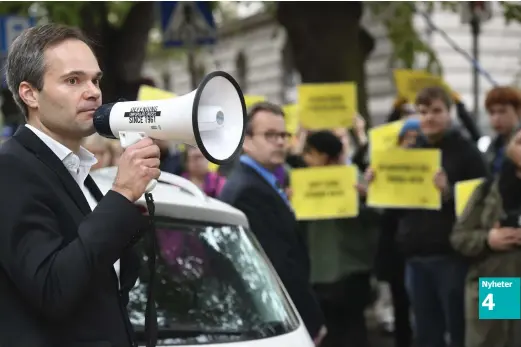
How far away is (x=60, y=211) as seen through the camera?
242cm

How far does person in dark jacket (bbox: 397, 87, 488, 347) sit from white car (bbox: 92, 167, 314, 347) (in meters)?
2.97

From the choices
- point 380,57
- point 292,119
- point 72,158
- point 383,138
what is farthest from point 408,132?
point 380,57

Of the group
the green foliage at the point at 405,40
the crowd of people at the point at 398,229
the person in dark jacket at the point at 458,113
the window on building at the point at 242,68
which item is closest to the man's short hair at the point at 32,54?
the crowd of people at the point at 398,229

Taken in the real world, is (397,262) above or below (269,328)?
below

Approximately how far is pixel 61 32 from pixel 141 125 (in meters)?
0.34

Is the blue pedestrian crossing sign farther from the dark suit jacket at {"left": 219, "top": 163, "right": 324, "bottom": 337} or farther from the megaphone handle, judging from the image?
the megaphone handle

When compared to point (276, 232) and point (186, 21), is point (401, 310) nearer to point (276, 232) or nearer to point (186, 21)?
point (276, 232)

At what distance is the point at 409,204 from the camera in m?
6.87

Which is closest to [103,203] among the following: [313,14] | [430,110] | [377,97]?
[430,110]

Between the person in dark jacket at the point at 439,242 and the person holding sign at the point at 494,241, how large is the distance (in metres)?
0.91

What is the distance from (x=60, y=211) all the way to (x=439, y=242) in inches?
180

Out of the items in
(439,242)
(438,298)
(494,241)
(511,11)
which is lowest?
(438,298)

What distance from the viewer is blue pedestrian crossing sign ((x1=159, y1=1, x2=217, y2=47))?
33.4ft

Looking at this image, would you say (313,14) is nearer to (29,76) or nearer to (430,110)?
(430,110)
